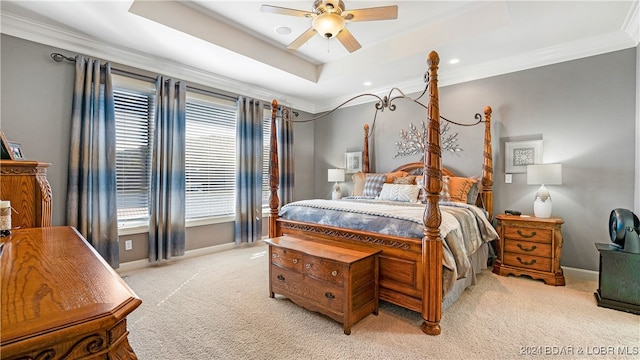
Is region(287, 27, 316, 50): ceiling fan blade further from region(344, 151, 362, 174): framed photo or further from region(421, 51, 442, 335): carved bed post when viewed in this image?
region(344, 151, 362, 174): framed photo

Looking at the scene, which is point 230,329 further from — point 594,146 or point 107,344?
point 594,146

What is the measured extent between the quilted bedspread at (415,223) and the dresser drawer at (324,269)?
50 cm

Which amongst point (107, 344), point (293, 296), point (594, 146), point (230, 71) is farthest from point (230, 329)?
point (594, 146)

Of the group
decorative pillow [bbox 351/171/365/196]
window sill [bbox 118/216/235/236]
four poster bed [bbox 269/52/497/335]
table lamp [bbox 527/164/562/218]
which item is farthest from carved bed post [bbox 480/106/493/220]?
window sill [bbox 118/216/235/236]

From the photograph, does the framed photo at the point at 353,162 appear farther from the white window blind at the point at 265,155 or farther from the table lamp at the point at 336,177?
the white window blind at the point at 265,155

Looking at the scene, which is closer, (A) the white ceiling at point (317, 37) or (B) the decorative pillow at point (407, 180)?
(A) the white ceiling at point (317, 37)

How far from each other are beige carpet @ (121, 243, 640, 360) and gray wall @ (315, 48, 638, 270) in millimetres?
799

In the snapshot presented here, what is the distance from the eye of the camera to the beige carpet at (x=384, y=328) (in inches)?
74.8

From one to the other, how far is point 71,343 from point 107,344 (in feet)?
0.23

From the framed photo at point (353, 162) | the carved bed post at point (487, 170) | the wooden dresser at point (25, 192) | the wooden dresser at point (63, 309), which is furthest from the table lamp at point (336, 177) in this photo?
the wooden dresser at point (63, 309)

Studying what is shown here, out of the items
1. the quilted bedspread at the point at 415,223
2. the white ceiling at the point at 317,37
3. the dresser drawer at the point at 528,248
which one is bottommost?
the dresser drawer at the point at 528,248

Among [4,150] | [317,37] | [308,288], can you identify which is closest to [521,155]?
[317,37]

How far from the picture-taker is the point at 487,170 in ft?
12.1

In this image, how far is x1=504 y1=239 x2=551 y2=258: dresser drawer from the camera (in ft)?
10.2
